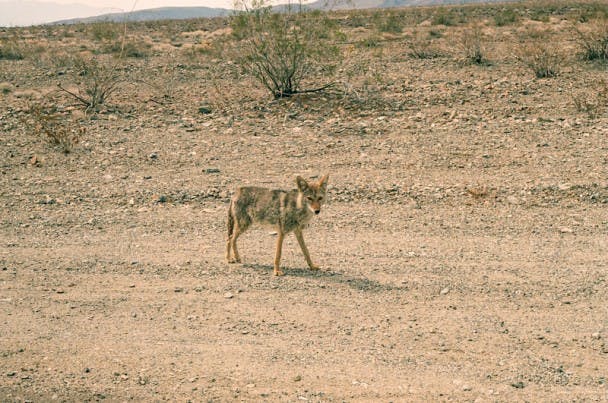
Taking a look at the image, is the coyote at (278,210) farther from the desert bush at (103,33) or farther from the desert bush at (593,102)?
the desert bush at (103,33)

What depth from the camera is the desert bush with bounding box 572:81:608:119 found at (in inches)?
572

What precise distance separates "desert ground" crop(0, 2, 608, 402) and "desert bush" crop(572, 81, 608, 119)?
0.09 metres

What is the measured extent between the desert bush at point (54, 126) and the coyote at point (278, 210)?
6.61 m

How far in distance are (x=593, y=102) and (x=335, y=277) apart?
1031cm

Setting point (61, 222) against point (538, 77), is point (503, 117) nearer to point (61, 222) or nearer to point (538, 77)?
point (538, 77)

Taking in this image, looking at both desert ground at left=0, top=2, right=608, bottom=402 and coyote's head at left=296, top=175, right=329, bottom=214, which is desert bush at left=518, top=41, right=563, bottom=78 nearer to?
desert ground at left=0, top=2, right=608, bottom=402

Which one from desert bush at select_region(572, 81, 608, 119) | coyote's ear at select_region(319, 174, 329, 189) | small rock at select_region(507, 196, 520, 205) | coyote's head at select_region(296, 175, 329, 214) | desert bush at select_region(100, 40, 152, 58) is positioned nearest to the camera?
coyote's head at select_region(296, 175, 329, 214)

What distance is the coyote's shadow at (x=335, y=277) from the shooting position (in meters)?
7.12

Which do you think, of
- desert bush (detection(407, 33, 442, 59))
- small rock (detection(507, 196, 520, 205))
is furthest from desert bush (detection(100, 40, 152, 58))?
small rock (detection(507, 196, 520, 205))

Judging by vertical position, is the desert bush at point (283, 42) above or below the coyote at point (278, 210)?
above

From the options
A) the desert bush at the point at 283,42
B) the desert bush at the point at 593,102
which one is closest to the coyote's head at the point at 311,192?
the desert bush at the point at 593,102

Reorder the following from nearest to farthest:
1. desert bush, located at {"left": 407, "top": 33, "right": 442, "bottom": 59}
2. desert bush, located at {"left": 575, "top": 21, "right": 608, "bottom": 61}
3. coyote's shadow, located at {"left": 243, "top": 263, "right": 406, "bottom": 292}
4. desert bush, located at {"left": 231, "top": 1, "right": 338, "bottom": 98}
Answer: coyote's shadow, located at {"left": 243, "top": 263, "right": 406, "bottom": 292}, desert bush, located at {"left": 231, "top": 1, "right": 338, "bottom": 98}, desert bush, located at {"left": 575, "top": 21, "right": 608, "bottom": 61}, desert bush, located at {"left": 407, "top": 33, "right": 442, "bottom": 59}

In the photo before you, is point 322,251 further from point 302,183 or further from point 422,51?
point 422,51

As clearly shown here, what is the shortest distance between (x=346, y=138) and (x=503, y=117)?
355 centimetres
